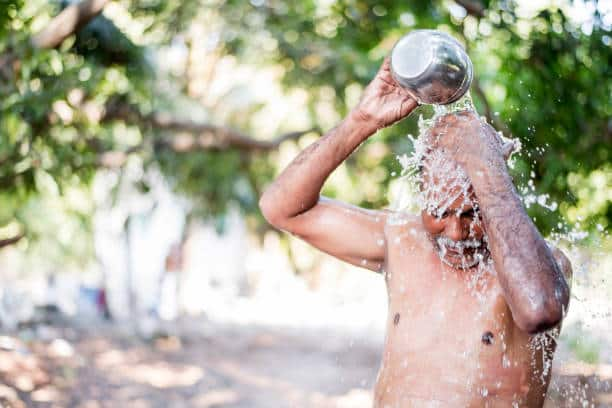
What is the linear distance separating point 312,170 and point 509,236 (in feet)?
2.31

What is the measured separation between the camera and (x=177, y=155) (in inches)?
273

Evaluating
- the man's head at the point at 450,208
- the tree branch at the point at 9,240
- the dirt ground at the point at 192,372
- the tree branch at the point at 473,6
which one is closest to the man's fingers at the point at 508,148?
the man's head at the point at 450,208

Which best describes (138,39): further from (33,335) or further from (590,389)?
(590,389)

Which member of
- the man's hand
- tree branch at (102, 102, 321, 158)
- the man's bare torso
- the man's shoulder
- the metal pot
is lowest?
tree branch at (102, 102, 321, 158)

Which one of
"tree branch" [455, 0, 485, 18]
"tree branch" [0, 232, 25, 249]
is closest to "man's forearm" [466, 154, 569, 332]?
"tree branch" [455, 0, 485, 18]

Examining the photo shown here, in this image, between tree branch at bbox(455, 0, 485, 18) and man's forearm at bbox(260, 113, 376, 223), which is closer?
man's forearm at bbox(260, 113, 376, 223)

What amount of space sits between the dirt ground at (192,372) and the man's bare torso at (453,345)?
1.91m

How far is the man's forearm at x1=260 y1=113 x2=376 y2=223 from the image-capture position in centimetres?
229

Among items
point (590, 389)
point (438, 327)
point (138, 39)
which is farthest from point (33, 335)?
point (438, 327)

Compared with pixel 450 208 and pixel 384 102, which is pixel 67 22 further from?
pixel 450 208

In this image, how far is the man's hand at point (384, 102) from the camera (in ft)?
7.28

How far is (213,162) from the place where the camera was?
7266 mm

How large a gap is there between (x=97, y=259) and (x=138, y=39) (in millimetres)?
4303

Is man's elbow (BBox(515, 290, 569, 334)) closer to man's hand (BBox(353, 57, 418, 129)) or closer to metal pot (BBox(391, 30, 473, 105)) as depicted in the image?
metal pot (BBox(391, 30, 473, 105))
